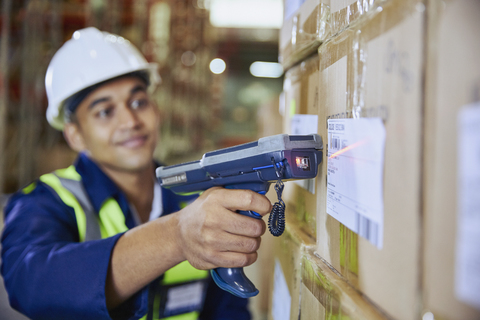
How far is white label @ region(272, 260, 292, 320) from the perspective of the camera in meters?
0.90

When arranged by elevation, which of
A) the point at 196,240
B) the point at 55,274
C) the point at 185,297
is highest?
the point at 196,240

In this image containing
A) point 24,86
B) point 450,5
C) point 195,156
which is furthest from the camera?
point 195,156

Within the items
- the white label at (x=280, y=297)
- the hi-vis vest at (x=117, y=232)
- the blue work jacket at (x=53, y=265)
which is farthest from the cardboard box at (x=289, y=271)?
the hi-vis vest at (x=117, y=232)

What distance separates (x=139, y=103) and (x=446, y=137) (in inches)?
60.0

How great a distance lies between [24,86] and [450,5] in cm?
405

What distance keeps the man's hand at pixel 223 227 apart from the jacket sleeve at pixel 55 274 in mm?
277

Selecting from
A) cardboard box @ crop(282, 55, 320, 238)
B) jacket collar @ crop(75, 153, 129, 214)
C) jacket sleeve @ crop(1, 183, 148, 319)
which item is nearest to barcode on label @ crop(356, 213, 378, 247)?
cardboard box @ crop(282, 55, 320, 238)

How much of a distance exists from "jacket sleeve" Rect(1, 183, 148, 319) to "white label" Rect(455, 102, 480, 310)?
0.80 meters

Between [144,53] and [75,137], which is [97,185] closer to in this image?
[75,137]

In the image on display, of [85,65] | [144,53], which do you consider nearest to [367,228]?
[85,65]

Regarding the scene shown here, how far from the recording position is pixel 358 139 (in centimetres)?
53

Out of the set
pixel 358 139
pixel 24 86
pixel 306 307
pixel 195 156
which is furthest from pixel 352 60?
pixel 195 156

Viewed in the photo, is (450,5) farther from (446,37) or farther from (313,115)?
(313,115)

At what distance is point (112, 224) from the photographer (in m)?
1.43
